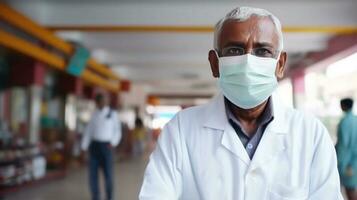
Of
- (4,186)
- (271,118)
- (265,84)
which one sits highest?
(265,84)

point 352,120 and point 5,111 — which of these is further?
point 5,111

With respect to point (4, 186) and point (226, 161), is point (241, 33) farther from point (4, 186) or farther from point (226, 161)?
point (4, 186)

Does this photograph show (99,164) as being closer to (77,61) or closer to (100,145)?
(100,145)

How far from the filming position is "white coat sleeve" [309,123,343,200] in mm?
1254

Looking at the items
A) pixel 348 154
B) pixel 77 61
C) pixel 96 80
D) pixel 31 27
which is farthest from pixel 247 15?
pixel 96 80

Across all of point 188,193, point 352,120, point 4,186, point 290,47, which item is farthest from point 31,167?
point 290,47

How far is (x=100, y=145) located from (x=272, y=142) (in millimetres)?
4256

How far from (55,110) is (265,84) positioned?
845 cm

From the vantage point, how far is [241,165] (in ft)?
4.20

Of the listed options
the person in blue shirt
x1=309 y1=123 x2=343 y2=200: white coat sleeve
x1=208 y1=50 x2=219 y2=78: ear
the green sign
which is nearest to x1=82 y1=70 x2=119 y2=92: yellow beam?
the green sign

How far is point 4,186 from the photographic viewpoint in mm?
6055

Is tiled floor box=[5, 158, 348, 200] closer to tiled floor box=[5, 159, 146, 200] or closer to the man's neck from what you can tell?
tiled floor box=[5, 159, 146, 200]

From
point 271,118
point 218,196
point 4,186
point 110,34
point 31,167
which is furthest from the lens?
point 110,34

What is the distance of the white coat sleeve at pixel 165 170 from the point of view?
4.13 ft
